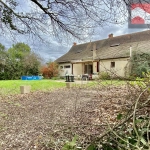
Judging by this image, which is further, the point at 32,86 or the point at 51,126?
the point at 32,86

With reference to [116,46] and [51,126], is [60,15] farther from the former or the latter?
[116,46]

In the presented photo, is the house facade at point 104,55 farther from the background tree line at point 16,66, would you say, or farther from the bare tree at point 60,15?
the bare tree at point 60,15

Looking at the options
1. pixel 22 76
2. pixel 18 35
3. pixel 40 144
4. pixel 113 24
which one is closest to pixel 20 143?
pixel 40 144

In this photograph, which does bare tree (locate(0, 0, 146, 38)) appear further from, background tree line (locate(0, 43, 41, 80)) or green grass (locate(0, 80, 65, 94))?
background tree line (locate(0, 43, 41, 80))

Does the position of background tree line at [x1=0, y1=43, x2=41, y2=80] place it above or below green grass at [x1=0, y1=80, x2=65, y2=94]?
above

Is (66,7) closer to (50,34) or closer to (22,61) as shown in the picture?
(50,34)

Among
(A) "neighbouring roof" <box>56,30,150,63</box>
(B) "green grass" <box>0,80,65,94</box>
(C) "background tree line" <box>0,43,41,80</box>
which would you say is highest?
(A) "neighbouring roof" <box>56,30,150,63</box>

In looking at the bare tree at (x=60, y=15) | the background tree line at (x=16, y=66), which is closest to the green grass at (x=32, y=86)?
the bare tree at (x=60, y=15)

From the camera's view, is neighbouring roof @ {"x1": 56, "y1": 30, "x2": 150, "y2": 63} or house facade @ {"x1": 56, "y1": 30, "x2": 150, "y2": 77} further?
house facade @ {"x1": 56, "y1": 30, "x2": 150, "y2": 77}

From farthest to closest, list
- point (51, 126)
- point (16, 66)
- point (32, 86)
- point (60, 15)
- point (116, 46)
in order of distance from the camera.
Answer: point (16, 66) < point (116, 46) < point (32, 86) < point (60, 15) < point (51, 126)

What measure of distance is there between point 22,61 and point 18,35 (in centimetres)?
2551

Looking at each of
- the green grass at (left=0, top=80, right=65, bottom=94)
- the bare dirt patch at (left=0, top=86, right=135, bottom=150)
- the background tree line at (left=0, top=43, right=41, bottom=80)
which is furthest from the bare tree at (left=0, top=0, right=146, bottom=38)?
the background tree line at (left=0, top=43, right=41, bottom=80)

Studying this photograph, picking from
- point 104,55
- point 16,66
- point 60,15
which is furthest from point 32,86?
point 16,66

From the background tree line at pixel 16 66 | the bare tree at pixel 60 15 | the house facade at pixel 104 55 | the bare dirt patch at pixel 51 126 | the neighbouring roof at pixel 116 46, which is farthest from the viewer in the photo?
the background tree line at pixel 16 66
